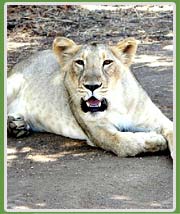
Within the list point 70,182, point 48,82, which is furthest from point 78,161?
point 48,82

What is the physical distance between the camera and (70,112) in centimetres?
647

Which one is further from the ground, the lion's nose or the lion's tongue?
the lion's nose

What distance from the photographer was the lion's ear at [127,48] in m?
6.20

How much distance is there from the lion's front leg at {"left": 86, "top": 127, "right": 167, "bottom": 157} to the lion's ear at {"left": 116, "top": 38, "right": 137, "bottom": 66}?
0.41 meters

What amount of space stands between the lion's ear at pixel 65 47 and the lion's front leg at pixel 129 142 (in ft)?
1.54

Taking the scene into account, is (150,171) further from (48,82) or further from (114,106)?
(48,82)

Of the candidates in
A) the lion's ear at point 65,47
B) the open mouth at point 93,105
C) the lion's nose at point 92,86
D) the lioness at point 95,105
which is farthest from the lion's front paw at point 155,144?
the lion's ear at point 65,47

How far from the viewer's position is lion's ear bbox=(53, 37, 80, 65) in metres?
6.23

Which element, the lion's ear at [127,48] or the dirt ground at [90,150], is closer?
the dirt ground at [90,150]

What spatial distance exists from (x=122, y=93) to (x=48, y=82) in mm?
A: 577

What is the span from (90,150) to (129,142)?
0.23 m

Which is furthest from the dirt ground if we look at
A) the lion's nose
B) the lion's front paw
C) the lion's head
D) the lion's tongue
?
the lion's nose

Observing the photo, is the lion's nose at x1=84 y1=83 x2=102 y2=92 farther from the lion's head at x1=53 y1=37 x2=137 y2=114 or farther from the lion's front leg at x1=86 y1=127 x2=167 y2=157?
the lion's front leg at x1=86 y1=127 x2=167 y2=157

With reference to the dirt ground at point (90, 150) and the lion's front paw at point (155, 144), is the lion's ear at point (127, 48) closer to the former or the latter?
the dirt ground at point (90, 150)
